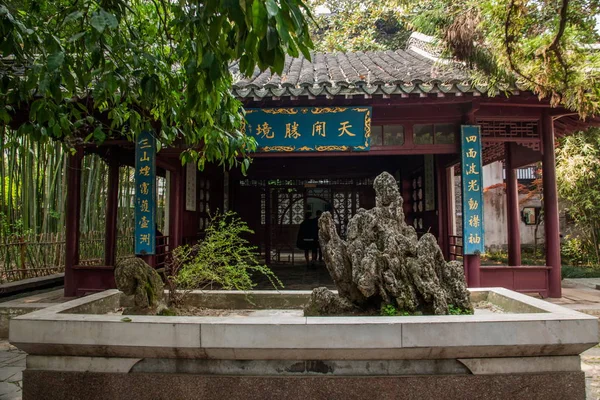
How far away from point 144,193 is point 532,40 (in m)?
4.73

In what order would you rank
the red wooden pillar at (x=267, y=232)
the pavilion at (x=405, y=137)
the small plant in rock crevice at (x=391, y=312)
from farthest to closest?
1. the red wooden pillar at (x=267, y=232)
2. the pavilion at (x=405, y=137)
3. the small plant in rock crevice at (x=391, y=312)

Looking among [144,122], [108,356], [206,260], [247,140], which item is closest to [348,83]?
[247,140]

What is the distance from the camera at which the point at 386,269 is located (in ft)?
9.91

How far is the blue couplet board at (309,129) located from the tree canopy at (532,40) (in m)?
1.57

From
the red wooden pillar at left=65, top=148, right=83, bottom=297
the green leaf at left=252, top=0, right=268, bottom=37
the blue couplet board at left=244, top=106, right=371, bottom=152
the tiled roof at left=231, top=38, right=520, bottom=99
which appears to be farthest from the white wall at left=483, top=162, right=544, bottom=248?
the green leaf at left=252, top=0, right=268, bottom=37

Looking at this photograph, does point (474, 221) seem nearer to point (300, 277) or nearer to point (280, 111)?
point (280, 111)

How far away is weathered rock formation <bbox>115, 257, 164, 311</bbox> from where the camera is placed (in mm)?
3023

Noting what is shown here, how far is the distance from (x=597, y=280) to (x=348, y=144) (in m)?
6.24

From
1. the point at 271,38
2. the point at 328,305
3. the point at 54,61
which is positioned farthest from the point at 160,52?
the point at 328,305

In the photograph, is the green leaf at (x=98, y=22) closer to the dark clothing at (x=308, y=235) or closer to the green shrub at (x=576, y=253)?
the dark clothing at (x=308, y=235)

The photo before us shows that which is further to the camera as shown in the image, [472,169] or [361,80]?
[472,169]

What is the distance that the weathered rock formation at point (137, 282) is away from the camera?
119 inches

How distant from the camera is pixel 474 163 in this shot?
5.41 m

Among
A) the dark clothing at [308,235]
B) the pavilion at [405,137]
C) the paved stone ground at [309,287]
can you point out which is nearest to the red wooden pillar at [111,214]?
the pavilion at [405,137]
